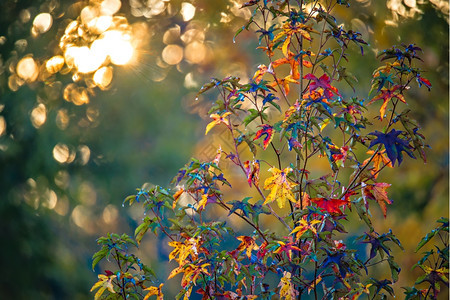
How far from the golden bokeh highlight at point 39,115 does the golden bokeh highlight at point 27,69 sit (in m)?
0.18

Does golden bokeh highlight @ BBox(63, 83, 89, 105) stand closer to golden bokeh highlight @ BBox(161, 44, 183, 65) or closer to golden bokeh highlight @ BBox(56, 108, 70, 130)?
golden bokeh highlight @ BBox(56, 108, 70, 130)

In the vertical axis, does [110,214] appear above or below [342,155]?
above

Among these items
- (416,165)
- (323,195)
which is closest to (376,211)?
(416,165)

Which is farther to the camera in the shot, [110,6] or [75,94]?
[110,6]

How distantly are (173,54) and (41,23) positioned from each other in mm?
886

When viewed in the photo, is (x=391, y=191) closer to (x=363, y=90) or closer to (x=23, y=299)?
(x=363, y=90)

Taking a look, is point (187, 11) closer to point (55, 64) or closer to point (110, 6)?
point (110, 6)

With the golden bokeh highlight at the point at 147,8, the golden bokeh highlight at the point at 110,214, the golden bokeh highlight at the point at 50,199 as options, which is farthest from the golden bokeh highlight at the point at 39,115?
the golden bokeh highlight at the point at 147,8

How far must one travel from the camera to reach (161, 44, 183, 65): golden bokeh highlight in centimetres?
374

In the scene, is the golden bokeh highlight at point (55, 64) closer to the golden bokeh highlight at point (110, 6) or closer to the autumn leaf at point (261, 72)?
the golden bokeh highlight at point (110, 6)

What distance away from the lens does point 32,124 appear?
332cm

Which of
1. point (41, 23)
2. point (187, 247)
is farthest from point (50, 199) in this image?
point (187, 247)

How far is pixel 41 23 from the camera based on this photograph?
340cm

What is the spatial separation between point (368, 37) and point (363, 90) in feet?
0.98
